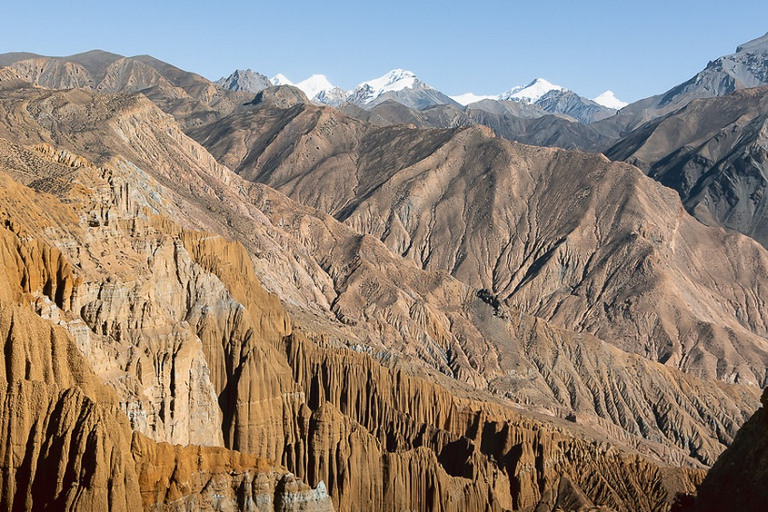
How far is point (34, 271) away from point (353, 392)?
41.8 meters

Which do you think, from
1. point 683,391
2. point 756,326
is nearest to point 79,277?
point 683,391

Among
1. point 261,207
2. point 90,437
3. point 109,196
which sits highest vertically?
point 261,207

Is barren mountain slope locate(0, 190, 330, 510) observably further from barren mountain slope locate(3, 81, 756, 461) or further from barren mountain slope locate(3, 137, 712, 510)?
barren mountain slope locate(3, 81, 756, 461)

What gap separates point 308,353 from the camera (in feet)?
292

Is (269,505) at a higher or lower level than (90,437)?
lower

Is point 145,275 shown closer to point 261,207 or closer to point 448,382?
point 448,382

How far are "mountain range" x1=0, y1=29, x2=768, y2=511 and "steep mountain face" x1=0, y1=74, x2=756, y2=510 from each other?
8.8 inches

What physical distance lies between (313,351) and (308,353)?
836 mm

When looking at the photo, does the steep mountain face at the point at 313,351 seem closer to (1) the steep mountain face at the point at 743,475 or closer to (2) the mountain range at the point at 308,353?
(2) the mountain range at the point at 308,353

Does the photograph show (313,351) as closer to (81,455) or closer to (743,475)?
(81,455)

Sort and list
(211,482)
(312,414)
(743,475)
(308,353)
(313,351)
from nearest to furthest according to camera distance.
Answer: (743,475), (211,482), (312,414), (308,353), (313,351)

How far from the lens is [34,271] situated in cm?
5331

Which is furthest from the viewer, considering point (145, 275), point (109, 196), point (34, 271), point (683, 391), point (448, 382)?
point (683, 391)

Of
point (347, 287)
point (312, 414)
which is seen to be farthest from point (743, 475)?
point (347, 287)
